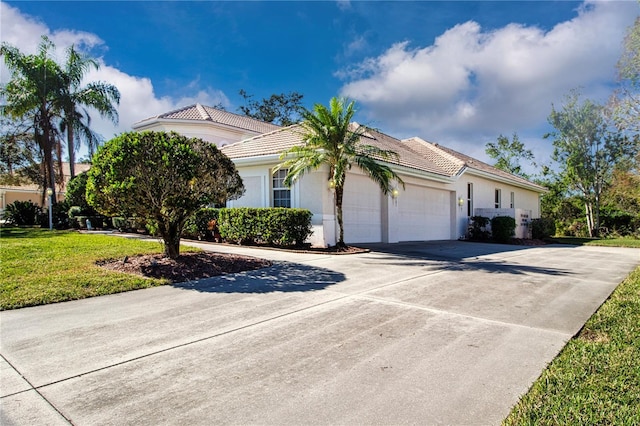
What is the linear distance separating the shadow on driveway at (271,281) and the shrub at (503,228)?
1415 cm

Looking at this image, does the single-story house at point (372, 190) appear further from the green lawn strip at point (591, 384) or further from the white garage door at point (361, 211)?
the green lawn strip at point (591, 384)

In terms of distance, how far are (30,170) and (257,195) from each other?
26.4m

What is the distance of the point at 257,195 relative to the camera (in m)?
14.2

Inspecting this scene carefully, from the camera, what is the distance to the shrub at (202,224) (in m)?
13.9

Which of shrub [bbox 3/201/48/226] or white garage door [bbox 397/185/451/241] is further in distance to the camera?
shrub [bbox 3/201/48/226]

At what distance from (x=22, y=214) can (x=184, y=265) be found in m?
19.5

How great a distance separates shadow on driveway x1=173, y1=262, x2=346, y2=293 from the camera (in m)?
6.61

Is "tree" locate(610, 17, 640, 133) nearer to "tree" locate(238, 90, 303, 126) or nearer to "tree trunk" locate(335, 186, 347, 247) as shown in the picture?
"tree trunk" locate(335, 186, 347, 247)

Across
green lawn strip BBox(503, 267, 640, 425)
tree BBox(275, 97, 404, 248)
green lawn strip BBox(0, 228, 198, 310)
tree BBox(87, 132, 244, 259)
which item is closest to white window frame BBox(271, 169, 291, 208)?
tree BBox(275, 97, 404, 248)

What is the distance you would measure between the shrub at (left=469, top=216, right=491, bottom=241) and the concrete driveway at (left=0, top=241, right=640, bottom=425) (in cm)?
1368

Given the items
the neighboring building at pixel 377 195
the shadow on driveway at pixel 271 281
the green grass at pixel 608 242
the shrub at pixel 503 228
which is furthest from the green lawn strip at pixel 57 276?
the green grass at pixel 608 242

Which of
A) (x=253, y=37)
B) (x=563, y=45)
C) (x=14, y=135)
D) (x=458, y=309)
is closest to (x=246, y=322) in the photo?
(x=458, y=309)

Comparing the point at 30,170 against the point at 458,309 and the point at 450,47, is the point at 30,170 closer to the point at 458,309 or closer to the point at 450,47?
the point at 450,47

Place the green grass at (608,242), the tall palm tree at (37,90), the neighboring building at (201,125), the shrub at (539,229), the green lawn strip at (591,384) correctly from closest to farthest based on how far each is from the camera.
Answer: the green lawn strip at (591,384) → the green grass at (608,242) → the tall palm tree at (37,90) → the neighboring building at (201,125) → the shrub at (539,229)
